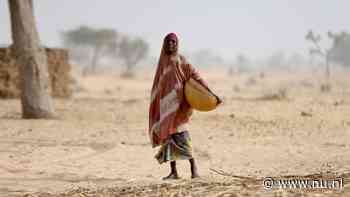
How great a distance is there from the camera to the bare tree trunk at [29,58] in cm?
1164

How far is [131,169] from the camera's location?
766cm

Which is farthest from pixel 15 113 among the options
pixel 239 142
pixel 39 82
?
pixel 239 142

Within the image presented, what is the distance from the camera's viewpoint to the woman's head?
623 cm

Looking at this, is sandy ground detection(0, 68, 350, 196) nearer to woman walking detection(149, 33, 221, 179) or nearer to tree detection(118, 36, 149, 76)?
woman walking detection(149, 33, 221, 179)

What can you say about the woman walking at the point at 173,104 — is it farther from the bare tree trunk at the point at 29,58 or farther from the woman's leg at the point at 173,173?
the bare tree trunk at the point at 29,58

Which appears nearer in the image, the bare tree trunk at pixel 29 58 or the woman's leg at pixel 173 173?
the woman's leg at pixel 173 173

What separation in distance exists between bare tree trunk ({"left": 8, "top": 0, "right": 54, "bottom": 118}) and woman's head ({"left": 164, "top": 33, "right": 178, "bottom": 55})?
6.12 m

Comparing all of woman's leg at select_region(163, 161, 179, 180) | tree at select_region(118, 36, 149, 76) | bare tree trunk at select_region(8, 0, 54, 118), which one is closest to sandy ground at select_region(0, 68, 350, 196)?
woman's leg at select_region(163, 161, 179, 180)

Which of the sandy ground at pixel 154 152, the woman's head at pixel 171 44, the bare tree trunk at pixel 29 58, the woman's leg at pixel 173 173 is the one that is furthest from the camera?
the bare tree trunk at pixel 29 58

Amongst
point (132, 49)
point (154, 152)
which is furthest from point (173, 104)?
point (132, 49)

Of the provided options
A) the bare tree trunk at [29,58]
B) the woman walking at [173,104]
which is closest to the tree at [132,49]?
the bare tree trunk at [29,58]

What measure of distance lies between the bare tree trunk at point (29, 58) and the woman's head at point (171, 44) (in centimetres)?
612

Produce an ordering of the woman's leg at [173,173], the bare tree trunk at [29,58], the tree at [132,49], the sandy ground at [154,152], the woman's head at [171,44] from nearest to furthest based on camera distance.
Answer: the sandy ground at [154,152], the woman's head at [171,44], the woman's leg at [173,173], the bare tree trunk at [29,58], the tree at [132,49]

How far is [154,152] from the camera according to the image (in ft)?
29.2
